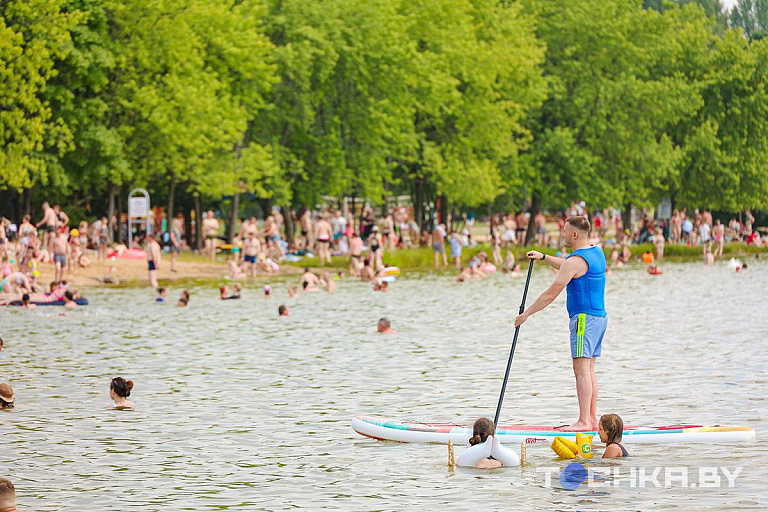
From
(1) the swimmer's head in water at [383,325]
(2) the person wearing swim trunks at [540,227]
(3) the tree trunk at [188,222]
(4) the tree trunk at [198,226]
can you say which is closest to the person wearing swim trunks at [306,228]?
(4) the tree trunk at [198,226]

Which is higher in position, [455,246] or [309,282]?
[455,246]

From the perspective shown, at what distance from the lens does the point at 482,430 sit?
14.2 m

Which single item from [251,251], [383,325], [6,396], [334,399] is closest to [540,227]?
[251,251]

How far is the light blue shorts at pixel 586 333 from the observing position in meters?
14.5

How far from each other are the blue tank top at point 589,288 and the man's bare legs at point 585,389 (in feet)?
1.70

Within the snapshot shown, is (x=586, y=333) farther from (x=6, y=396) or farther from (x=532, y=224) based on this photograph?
(x=532, y=224)

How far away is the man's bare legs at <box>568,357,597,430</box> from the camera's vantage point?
47.8 feet

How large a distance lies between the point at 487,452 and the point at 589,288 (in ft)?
6.36

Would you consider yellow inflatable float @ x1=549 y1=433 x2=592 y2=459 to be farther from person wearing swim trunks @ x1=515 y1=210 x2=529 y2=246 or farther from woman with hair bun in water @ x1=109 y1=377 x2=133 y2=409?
person wearing swim trunks @ x1=515 y1=210 x2=529 y2=246

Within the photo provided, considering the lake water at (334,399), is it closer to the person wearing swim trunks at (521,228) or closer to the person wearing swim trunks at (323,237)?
the person wearing swim trunks at (323,237)

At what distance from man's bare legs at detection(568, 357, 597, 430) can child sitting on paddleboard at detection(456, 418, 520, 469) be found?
1004mm

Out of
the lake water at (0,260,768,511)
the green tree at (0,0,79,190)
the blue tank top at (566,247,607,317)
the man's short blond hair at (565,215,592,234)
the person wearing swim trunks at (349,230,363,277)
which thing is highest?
the green tree at (0,0,79,190)

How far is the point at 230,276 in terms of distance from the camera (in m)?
50.8

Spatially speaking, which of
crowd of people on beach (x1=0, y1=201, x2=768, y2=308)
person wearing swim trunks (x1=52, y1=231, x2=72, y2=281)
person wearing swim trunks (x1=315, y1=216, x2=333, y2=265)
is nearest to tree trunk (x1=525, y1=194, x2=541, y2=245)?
crowd of people on beach (x1=0, y1=201, x2=768, y2=308)
